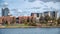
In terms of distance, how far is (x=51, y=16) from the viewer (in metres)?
1.75

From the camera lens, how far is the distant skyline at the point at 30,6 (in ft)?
5.66

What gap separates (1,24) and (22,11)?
0.33m

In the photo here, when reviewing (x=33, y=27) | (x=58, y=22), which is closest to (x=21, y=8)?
(x=33, y=27)

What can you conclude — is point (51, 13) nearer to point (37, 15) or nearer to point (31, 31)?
point (37, 15)

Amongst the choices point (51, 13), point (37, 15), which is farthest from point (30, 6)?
point (51, 13)

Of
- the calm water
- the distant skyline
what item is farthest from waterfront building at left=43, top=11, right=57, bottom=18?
the calm water

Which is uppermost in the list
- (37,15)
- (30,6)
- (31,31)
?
(30,6)

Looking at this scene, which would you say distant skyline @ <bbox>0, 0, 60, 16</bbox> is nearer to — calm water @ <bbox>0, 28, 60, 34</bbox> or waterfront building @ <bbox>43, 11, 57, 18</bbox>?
waterfront building @ <bbox>43, 11, 57, 18</bbox>

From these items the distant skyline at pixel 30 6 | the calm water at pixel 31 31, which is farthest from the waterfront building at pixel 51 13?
the calm water at pixel 31 31

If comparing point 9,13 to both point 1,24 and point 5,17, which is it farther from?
point 1,24

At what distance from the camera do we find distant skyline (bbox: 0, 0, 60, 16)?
67.9 inches

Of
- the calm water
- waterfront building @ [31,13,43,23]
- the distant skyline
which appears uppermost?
the distant skyline

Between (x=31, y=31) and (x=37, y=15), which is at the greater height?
(x=37, y=15)

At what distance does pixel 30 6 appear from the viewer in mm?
1737
